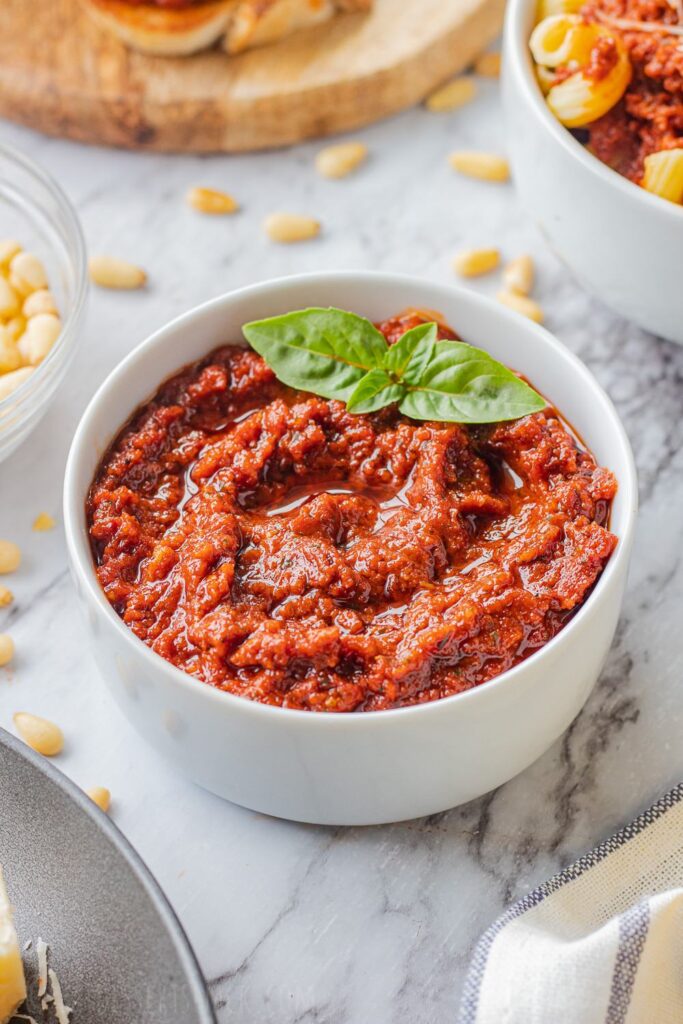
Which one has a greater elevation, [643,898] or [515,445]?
[515,445]

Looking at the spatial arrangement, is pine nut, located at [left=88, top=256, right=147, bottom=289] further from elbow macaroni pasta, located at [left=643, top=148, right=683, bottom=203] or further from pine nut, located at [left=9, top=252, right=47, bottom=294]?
elbow macaroni pasta, located at [left=643, top=148, right=683, bottom=203]

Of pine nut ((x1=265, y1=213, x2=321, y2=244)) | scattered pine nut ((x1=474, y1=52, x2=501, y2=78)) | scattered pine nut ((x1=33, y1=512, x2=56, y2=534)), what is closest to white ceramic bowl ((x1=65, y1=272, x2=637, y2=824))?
scattered pine nut ((x1=33, y1=512, x2=56, y2=534))

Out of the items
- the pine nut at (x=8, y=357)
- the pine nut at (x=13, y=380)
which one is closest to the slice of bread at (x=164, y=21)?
the pine nut at (x=8, y=357)

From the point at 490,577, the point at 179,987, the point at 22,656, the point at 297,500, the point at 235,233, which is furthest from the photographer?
the point at 235,233

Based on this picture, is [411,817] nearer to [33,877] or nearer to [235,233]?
[33,877]

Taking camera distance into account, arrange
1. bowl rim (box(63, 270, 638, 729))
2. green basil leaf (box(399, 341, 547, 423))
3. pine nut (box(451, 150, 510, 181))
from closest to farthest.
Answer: bowl rim (box(63, 270, 638, 729)), green basil leaf (box(399, 341, 547, 423)), pine nut (box(451, 150, 510, 181))

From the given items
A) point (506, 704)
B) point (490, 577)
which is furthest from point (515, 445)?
point (506, 704)
